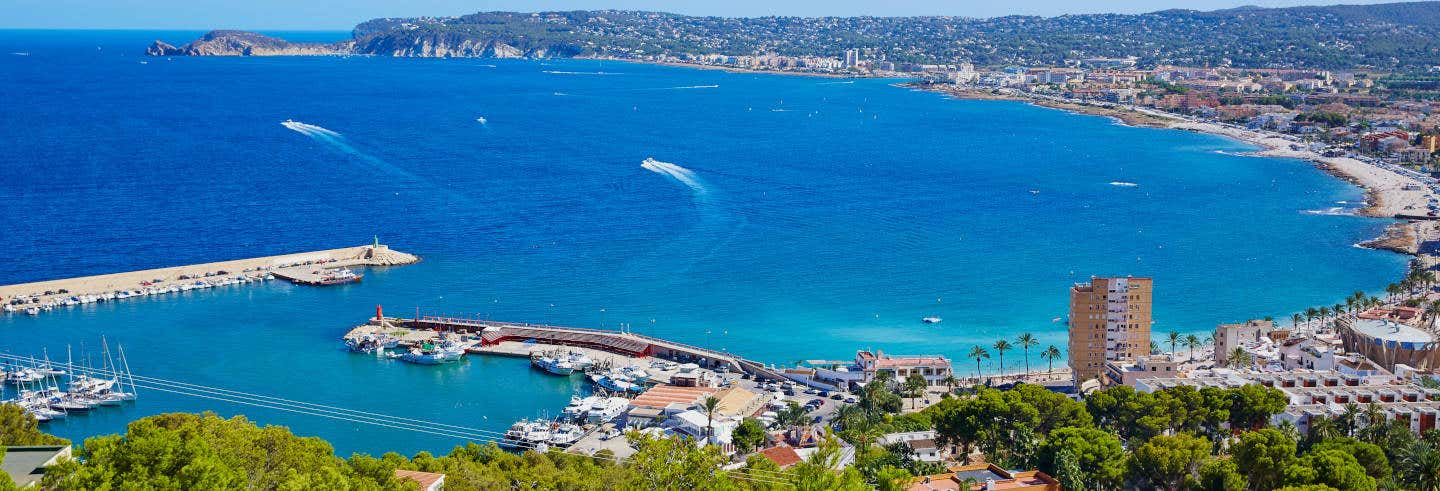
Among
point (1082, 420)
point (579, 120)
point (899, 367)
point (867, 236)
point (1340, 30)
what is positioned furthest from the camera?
point (1340, 30)

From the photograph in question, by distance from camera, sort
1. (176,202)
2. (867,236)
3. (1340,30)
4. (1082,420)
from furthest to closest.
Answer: (1340,30)
(176,202)
(867,236)
(1082,420)

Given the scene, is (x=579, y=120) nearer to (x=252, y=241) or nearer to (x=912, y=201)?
(x=912, y=201)

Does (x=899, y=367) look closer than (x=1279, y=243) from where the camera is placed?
Yes

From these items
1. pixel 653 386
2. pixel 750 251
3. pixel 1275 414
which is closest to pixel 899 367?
pixel 653 386

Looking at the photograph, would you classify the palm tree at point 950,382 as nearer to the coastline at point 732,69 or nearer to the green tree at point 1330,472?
the green tree at point 1330,472

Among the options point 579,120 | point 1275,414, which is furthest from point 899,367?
point 579,120

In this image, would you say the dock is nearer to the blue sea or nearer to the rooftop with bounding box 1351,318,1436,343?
the blue sea

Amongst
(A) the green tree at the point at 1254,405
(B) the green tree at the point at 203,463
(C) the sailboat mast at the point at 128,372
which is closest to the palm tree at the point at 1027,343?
(A) the green tree at the point at 1254,405
